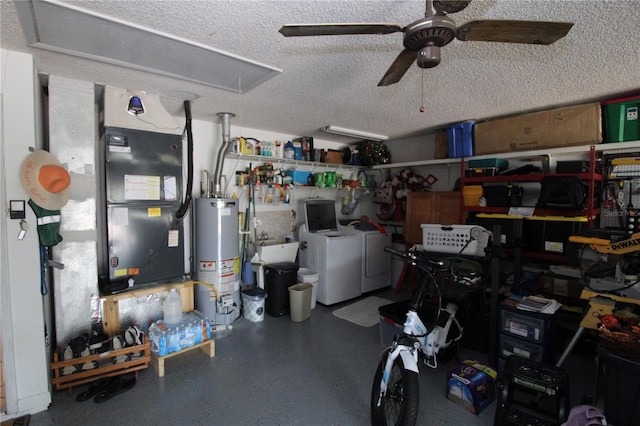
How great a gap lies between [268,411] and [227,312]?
1.40 m

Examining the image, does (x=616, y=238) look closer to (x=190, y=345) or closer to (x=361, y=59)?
(x=361, y=59)

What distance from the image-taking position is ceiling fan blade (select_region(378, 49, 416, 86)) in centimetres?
141

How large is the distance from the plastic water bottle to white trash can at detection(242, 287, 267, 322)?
797 mm

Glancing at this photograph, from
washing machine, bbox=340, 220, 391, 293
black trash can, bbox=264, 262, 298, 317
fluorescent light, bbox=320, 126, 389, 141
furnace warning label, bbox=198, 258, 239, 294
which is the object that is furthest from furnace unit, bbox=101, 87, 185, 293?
washing machine, bbox=340, 220, 391, 293

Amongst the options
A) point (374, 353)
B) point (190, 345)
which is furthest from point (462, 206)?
point (190, 345)

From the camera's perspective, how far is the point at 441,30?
3.94ft

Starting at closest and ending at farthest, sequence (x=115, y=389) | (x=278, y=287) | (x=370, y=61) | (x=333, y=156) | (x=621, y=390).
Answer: (x=621, y=390) < (x=370, y=61) < (x=115, y=389) < (x=278, y=287) < (x=333, y=156)

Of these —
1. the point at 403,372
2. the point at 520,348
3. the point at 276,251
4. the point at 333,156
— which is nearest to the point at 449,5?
the point at 403,372

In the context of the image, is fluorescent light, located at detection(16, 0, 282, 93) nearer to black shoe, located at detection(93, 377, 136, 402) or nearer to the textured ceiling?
the textured ceiling

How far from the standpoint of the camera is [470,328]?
285 cm

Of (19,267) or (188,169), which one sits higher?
(188,169)

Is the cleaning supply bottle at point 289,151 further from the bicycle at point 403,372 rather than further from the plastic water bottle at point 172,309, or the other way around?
the bicycle at point 403,372

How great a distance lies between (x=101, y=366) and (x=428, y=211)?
384cm

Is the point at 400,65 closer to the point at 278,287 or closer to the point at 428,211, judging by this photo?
the point at 278,287
